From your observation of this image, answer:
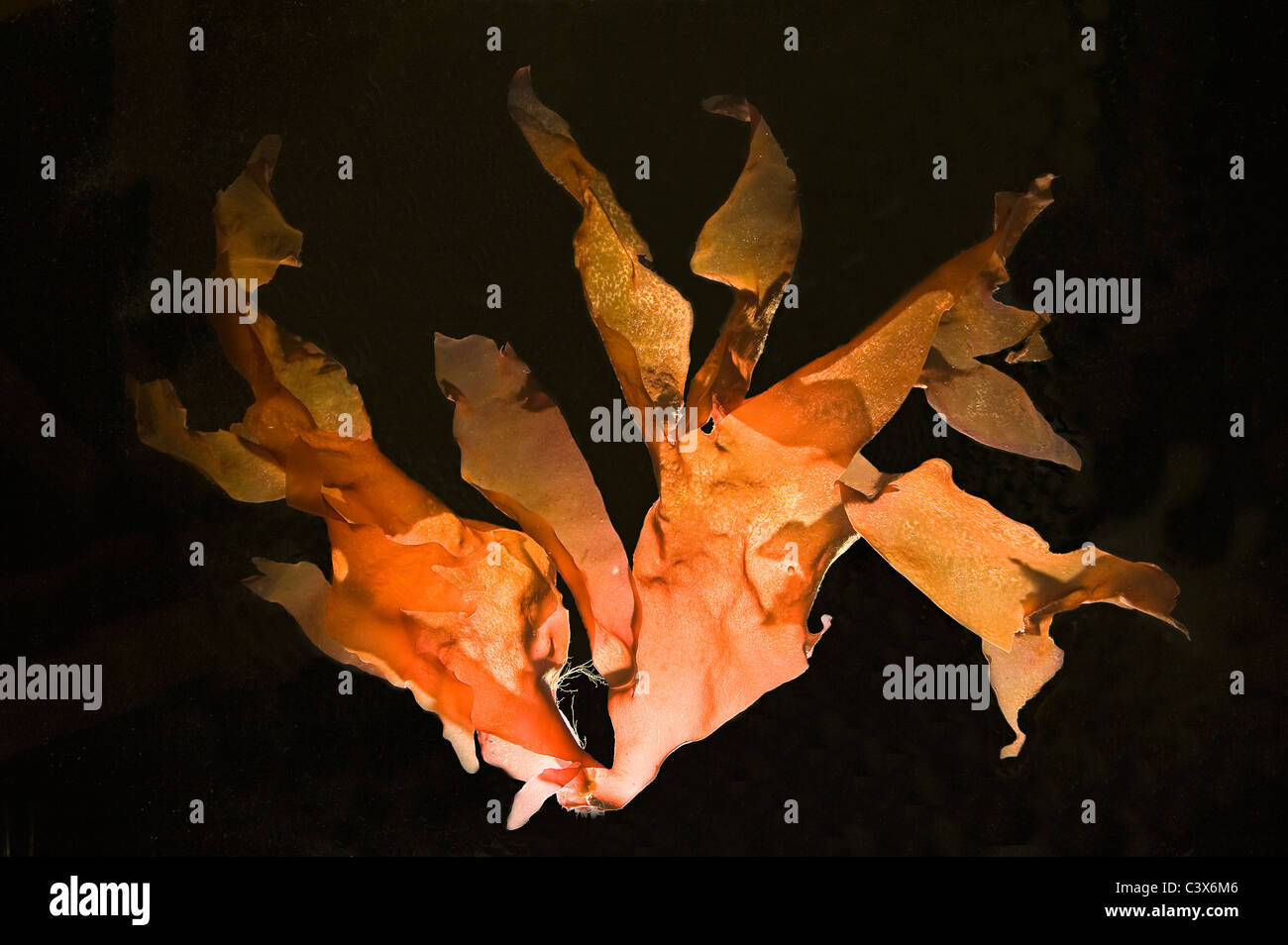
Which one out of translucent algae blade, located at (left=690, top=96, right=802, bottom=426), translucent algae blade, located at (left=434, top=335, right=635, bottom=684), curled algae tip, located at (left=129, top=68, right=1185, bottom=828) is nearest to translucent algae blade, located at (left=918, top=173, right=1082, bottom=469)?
curled algae tip, located at (left=129, top=68, right=1185, bottom=828)

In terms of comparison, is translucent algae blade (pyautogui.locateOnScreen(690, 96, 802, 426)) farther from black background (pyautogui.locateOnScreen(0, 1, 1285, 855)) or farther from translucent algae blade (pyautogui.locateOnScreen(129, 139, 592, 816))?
translucent algae blade (pyautogui.locateOnScreen(129, 139, 592, 816))

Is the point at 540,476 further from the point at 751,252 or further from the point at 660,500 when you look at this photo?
the point at 751,252

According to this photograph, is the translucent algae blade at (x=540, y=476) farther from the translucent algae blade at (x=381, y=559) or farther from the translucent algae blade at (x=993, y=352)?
the translucent algae blade at (x=993, y=352)

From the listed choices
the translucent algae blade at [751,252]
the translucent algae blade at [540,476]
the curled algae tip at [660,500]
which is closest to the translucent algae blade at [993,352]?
the curled algae tip at [660,500]

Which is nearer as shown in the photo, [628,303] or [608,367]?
A: [628,303]

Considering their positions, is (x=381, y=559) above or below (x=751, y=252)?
below

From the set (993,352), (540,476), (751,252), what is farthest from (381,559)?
(993,352)
